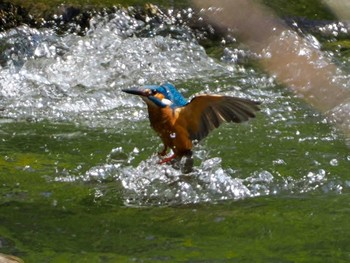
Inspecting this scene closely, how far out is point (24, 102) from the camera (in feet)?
21.9

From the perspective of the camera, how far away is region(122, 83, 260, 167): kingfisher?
4695 millimetres

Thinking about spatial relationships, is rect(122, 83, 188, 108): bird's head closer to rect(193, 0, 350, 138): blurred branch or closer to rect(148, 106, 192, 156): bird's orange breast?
rect(148, 106, 192, 156): bird's orange breast

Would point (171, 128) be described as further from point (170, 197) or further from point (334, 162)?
point (334, 162)

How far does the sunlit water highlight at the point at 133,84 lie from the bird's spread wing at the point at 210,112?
255mm

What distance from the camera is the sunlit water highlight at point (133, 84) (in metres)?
4.76

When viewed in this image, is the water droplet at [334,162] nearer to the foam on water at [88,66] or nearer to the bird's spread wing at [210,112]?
the bird's spread wing at [210,112]

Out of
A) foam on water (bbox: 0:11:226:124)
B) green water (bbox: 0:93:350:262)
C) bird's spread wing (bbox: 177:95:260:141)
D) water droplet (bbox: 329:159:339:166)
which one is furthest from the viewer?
foam on water (bbox: 0:11:226:124)

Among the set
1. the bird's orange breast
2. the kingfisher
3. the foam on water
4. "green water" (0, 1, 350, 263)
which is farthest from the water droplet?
the foam on water

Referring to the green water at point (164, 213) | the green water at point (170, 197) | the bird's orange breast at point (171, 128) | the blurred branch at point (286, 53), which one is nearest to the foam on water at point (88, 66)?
the green water at point (170, 197)

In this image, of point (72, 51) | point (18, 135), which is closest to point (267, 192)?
point (18, 135)

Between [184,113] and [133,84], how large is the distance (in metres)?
2.41

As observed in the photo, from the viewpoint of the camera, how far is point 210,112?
482 cm

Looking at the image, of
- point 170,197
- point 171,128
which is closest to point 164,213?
point 170,197

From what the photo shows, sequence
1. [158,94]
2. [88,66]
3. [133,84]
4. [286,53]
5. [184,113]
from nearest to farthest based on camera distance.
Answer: [158,94] < [184,113] < [133,84] < [88,66] < [286,53]
